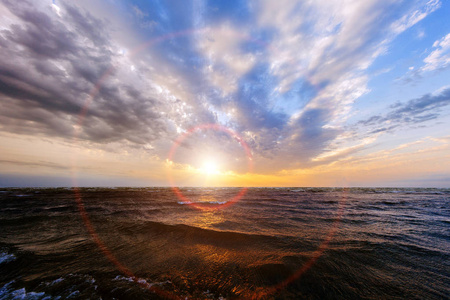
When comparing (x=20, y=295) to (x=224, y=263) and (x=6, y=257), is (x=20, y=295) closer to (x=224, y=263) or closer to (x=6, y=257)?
(x=6, y=257)

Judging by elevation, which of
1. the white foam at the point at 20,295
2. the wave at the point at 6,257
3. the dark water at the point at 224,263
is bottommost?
the dark water at the point at 224,263

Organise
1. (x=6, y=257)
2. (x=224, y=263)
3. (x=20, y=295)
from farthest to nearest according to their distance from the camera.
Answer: (x=6, y=257)
(x=224, y=263)
(x=20, y=295)

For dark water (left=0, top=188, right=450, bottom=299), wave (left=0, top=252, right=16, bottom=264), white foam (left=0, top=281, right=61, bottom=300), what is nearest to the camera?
white foam (left=0, top=281, right=61, bottom=300)

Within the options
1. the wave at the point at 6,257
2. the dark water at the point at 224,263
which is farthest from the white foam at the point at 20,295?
the wave at the point at 6,257

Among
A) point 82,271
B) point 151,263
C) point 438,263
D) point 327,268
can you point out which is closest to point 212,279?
point 151,263

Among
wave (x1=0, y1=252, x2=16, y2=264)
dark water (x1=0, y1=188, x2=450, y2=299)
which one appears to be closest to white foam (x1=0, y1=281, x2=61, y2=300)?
dark water (x1=0, y1=188, x2=450, y2=299)

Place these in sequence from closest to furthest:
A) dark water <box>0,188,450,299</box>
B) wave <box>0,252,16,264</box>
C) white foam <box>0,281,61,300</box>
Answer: white foam <box>0,281,61,300</box>
dark water <box>0,188,450,299</box>
wave <box>0,252,16,264</box>

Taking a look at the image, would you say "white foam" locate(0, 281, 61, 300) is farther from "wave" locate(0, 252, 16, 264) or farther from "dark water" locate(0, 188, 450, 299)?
"wave" locate(0, 252, 16, 264)

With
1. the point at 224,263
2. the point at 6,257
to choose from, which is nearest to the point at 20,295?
the point at 6,257

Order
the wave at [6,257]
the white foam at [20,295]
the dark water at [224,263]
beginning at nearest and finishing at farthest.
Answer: the white foam at [20,295], the dark water at [224,263], the wave at [6,257]

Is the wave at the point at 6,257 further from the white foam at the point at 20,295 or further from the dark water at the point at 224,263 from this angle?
the white foam at the point at 20,295

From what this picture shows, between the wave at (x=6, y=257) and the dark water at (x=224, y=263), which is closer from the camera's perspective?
the dark water at (x=224, y=263)

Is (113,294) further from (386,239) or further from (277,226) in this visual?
(386,239)

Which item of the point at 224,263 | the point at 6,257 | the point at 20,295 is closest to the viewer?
the point at 20,295
